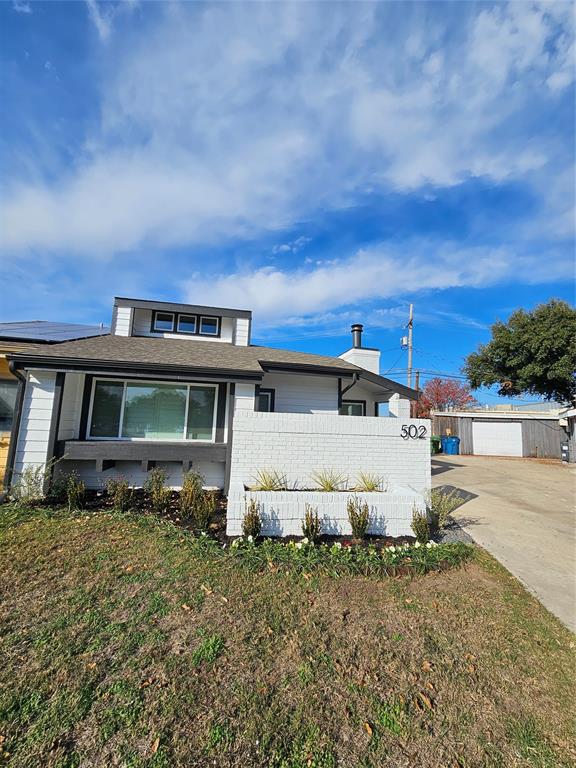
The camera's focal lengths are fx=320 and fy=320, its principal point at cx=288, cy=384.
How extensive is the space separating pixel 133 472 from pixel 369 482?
5306 mm

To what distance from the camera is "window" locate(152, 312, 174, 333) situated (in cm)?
1052

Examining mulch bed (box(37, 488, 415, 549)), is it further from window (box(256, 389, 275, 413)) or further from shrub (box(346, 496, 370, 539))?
window (box(256, 389, 275, 413))

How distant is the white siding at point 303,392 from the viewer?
931 cm

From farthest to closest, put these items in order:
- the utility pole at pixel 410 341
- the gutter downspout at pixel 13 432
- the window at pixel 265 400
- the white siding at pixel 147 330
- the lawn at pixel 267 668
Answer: the utility pole at pixel 410 341
the white siding at pixel 147 330
the window at pixel 265 400
the gutter downspout at pixel 13 432
the lawn at pixel 267 668

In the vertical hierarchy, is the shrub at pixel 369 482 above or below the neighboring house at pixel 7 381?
below

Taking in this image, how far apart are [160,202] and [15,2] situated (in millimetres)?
3954

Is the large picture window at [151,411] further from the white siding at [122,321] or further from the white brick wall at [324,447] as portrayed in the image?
the white siding at [122,321]

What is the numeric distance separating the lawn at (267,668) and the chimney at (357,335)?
8.19 metres

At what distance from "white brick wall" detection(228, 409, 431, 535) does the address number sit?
0.15 feet

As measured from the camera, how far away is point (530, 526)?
248 inches

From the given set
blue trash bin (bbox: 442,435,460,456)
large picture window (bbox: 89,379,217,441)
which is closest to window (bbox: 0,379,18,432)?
large picture window (bbox: 89,379,217,441)

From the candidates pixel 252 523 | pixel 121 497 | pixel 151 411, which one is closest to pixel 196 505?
pixel 252 523

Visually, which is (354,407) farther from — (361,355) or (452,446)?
(452,446)

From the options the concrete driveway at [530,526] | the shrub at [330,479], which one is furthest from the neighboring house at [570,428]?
the shrub at [330,479]
